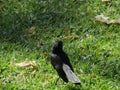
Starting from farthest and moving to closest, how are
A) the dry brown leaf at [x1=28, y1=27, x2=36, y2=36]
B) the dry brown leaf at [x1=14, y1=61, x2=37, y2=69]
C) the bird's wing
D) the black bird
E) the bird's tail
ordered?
the dry brown leaf at [x1=28, y1=27, x2=36, y2=36] → the dry brown leaf at [x1=14, y1=61, x2=37, y2=69] → the bird's wing → the black bird → the bird's tail

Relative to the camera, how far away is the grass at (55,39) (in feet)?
19.6

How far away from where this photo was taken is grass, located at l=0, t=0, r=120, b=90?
599cm

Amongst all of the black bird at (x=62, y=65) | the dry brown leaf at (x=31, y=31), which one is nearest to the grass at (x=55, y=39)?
the dry brown leaf at (x=31, y=31)

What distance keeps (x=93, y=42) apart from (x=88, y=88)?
4.59 ft

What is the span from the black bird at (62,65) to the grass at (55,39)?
37cm

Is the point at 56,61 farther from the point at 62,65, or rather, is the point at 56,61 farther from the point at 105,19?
the point at 105,19

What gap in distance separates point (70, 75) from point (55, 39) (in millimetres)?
2096

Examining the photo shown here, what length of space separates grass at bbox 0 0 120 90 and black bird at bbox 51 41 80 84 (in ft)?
1.23

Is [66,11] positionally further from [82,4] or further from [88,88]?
[88,88]

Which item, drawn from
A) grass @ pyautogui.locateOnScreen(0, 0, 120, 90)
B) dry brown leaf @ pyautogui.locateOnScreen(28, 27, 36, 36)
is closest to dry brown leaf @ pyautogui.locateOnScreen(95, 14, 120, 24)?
grass @ pyautogui.locateOnScreen(0, 0, 120, 90)

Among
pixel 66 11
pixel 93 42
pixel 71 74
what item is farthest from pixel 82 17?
pixel 71 74

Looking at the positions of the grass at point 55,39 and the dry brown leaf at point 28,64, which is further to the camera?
the dry brown leaf at point 28,64

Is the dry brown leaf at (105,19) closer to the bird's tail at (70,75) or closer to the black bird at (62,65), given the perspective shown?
the black bird at (62,65)

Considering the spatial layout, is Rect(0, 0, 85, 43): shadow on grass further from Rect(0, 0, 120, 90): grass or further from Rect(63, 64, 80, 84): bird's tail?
Rect(63, 64, 80, 84): bird's tail
